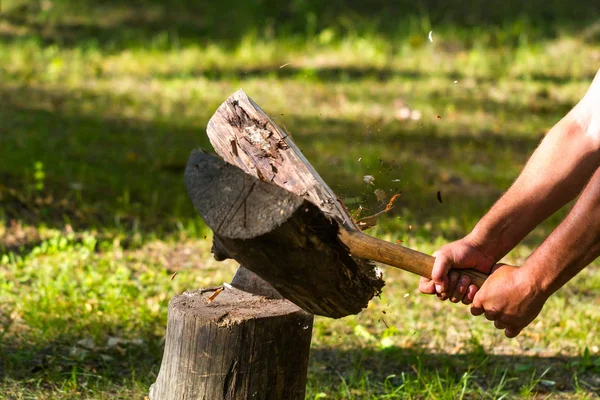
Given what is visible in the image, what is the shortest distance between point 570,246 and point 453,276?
0.41m

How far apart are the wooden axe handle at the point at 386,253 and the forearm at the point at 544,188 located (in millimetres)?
272

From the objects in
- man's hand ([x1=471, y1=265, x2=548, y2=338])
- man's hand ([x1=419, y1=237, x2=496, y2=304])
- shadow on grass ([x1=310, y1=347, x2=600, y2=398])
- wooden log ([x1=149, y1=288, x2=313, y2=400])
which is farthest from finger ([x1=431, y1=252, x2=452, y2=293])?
shadow on grass ([x1=310, y1=347, x2=600, y2=398])

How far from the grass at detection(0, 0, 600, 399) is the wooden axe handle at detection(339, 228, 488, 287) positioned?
0.55m

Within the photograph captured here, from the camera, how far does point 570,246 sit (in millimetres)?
2510

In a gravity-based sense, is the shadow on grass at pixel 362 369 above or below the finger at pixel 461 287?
below

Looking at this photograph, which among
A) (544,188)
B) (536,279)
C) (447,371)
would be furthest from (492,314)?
(447,371)

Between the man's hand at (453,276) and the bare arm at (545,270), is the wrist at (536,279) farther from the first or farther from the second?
the man's hand at (453,276)

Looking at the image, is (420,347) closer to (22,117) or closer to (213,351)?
(213,351)

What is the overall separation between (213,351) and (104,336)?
1.47 metres

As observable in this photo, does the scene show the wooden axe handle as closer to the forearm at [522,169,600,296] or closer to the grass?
the forearm at [522,169,600,296]

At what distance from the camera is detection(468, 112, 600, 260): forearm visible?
2945mm

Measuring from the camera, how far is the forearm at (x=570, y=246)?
2.47m

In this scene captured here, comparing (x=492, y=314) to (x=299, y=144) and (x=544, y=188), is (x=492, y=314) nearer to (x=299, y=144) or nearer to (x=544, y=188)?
(x=544, y=188)

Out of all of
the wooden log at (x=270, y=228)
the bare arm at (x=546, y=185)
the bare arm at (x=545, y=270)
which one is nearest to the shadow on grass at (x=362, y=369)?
the bare arm at (x=546, y=185)
